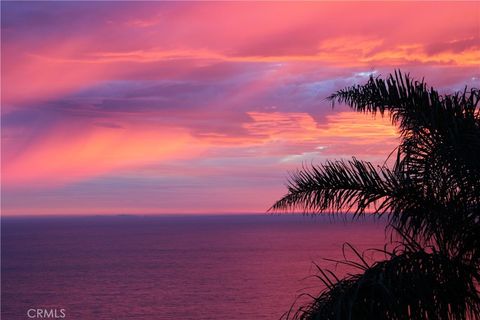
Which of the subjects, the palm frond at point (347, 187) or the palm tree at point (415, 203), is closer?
the palm tree at point (415, 203)

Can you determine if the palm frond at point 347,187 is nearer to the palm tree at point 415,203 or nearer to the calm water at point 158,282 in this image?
the palm tree at point 415,203

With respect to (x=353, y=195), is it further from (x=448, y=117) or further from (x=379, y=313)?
(x=379, y=313)

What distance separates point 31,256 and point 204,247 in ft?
128

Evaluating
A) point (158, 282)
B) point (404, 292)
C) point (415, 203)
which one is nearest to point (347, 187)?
point (415, 203)

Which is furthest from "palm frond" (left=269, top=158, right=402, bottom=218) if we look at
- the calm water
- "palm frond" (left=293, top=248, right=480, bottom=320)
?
the calm water

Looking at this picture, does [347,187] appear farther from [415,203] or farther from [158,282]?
[158,282]

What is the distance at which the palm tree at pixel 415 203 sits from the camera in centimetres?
521

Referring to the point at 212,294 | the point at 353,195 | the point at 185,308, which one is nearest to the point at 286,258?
the point at 212,294

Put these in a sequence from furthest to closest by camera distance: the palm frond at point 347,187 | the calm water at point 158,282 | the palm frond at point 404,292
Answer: the calm water at point 158,282, the palm frond at point 347,187, the palm frond at point 404,292

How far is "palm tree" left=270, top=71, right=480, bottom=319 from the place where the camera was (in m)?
5.21

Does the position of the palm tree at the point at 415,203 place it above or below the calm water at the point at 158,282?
above

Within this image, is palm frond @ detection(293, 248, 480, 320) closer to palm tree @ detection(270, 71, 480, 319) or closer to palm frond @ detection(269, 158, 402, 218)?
palm tree @ detection(270, 71, 480, 319)

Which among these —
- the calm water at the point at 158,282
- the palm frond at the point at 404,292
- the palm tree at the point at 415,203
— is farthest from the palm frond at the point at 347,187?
the calm water at the point at 158,282

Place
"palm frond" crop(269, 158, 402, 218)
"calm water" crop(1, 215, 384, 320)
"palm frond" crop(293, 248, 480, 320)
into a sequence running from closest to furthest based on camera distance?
"palm frond" crop(293, 248, 480, 320)
"palm frond" crop(269, 158, 402, 218)
"calm water" crop(1, 215, 384, 320)
